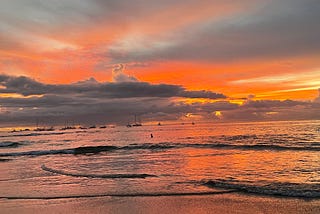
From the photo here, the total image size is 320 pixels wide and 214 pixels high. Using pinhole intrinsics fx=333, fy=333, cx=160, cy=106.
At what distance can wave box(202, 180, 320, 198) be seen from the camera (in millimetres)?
11992

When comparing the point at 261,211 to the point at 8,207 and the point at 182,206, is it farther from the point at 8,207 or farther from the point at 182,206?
the point at 8,207

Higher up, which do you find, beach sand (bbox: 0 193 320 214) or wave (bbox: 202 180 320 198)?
beach sand (bbox: 0 193 320 214)

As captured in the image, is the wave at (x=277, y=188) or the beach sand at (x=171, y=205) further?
the wave at (x=277, y=188)

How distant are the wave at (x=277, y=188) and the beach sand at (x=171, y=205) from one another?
65 cm

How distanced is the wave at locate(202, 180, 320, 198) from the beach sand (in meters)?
0.65

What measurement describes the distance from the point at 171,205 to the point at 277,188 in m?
Result: 4.75

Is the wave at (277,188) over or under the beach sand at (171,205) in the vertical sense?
under

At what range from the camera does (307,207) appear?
1022 centimetres

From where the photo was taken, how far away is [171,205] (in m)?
10.8

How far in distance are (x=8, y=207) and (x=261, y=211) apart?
812 centimetres

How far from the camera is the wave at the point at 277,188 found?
11992mm

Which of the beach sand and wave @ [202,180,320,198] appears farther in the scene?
wave @ [202,180,320,198]

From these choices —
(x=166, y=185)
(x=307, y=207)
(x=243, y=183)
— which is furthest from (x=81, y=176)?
(x=307, y=207)

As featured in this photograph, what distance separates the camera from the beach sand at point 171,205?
398 inches
